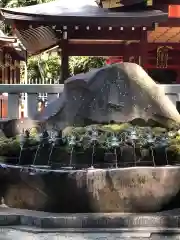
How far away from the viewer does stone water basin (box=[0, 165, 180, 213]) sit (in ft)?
15.8

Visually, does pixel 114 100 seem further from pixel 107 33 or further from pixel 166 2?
pixel 166 2

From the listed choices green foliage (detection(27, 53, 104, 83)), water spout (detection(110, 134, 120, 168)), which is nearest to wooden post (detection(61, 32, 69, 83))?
water spout (detection(110, 134, 120, 168))

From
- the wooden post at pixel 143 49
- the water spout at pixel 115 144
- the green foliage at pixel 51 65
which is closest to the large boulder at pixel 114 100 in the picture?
the water spout at pixel 115 144

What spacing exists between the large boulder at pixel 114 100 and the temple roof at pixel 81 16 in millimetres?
7278

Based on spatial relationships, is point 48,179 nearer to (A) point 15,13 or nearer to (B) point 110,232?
(B) point 110,232

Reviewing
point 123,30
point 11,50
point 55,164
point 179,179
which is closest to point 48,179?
point 55,164

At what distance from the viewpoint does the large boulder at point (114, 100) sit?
653 cm

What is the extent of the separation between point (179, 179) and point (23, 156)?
191cm

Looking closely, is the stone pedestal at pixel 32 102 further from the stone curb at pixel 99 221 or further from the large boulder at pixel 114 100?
the stone curb at pixel 99 221

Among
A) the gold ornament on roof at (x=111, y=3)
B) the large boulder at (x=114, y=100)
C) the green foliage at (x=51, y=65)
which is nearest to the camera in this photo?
the large boulder at (x=114, y=100)

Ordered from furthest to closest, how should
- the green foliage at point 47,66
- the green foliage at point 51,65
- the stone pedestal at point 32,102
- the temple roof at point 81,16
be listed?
the green foliage at point 47,66 < the green foliage at point 51,65 < the temple roof at point 81,16 < the stone pedestal at point 32,102

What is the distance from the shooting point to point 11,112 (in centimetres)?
920

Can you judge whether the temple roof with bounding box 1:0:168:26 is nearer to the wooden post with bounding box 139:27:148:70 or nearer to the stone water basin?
the wooden post with bounding box 139:27:148:70

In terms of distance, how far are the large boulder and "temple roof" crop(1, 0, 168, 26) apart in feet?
23.9
